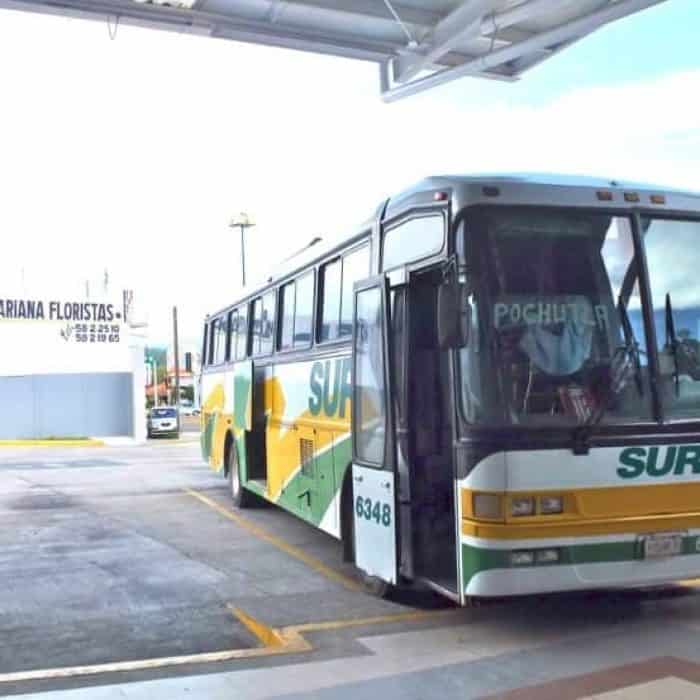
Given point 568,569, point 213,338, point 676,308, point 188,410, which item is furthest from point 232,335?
→ point 188,410

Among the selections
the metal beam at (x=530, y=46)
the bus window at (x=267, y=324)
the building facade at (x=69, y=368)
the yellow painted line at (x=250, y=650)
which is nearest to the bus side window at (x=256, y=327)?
the bus window at (x=267, y=324)

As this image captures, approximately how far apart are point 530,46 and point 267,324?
4547 mm

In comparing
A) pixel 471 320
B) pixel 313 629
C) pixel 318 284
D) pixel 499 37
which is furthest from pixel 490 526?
pixel 499 37

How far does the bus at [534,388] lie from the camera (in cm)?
582

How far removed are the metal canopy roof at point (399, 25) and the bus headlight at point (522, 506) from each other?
5063 mm

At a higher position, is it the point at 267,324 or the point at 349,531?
the point at 267,324

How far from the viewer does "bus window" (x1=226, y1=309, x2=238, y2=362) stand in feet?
45.4

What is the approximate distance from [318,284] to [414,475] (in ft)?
10.3

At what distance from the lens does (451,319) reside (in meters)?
5.82

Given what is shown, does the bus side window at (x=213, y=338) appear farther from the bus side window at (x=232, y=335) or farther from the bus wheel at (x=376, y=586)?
the bus wheel at (x=376, y=586)

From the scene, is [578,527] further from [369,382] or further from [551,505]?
[369,382]

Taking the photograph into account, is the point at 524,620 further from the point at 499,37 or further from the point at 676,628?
the point at 499,37

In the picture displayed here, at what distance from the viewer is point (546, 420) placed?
232 inches

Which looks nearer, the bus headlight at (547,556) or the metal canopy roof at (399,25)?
the bus headlight at (547,556)
